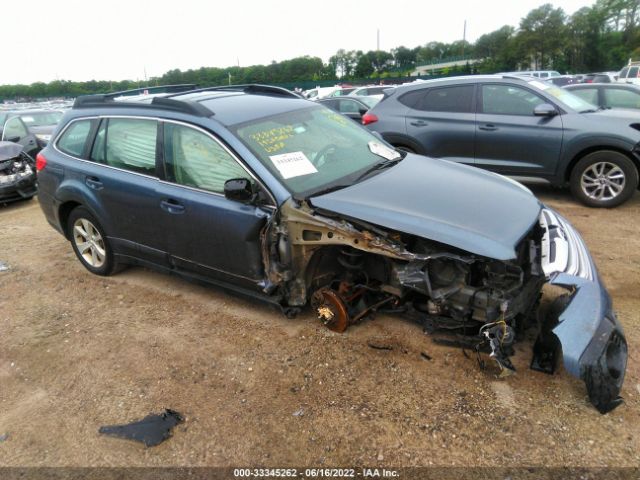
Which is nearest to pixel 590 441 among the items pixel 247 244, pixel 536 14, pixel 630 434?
pixel 630 434

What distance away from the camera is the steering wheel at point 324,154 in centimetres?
362

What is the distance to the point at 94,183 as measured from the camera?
14.0 ft

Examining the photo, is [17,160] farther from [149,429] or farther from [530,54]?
[530,54]

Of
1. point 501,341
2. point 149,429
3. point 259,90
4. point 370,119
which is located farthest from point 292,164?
point 370,119

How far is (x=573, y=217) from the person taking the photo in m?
5.66

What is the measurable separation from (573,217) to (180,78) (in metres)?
72.5


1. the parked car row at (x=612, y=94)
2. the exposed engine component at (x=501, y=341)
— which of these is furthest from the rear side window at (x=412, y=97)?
the exposed engine component at (x=501, y=341)

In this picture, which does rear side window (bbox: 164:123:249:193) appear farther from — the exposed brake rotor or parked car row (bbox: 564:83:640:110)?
parked car row (bbox: 564:83:640:110)

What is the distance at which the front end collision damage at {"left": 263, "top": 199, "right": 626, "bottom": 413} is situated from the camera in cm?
251

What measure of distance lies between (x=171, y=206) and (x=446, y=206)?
2113mm

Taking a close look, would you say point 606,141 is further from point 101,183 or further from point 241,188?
point 101,183

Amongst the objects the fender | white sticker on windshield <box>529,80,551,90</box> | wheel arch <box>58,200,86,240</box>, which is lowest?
wheel arch <box>58,200,86,240</box>

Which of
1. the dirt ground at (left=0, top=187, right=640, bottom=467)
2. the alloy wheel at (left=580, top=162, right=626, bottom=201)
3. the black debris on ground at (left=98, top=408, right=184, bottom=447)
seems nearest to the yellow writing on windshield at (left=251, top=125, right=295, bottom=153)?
the dirt ground at (left=0, top=187, right=640, bottom=467)

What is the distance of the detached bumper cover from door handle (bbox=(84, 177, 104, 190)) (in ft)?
12.1
